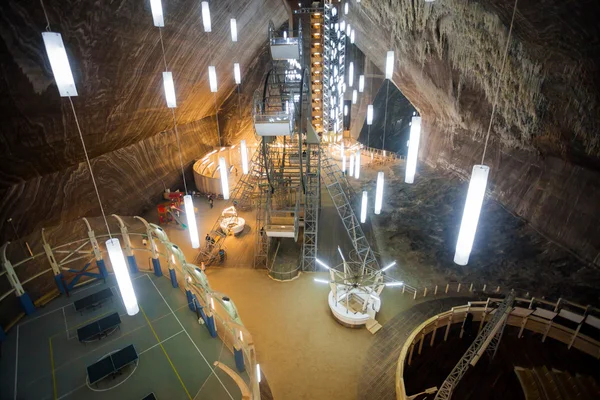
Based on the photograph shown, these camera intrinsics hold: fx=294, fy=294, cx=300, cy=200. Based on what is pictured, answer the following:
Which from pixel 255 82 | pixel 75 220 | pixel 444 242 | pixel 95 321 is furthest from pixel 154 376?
pixel 255 82

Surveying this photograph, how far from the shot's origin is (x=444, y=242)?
12.1m

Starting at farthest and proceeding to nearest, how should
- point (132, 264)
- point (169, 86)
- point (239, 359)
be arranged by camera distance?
point (132, 264)
point (169, 86)
point (239, 359)

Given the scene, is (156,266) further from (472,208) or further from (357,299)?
(472,208)

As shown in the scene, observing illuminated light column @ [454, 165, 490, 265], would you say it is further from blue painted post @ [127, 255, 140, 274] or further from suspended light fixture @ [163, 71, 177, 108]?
blue painted post @ [127, 255, 140, 274]

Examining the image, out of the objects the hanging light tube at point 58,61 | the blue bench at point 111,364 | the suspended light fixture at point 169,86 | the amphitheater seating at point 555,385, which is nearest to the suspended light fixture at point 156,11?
the suspended light fixture at point 169,86

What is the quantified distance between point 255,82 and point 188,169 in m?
8.58

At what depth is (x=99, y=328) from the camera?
7.50 meters

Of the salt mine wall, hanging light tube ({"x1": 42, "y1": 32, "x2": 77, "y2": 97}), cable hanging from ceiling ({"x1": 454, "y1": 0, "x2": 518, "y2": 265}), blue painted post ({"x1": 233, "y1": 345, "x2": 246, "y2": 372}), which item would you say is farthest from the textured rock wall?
cable hanging from ceiling ({"x1": 454, "y1": 0, "x2": 518, "y2": 265})

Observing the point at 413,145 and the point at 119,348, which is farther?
the point at 119,348

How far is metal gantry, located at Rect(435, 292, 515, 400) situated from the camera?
273 inches

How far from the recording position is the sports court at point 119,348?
643cm

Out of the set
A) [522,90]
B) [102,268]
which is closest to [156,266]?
[102,268]

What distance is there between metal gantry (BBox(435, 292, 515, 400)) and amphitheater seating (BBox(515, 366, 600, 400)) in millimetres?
928

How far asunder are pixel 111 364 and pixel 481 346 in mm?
8984
